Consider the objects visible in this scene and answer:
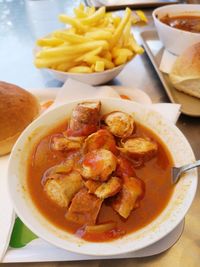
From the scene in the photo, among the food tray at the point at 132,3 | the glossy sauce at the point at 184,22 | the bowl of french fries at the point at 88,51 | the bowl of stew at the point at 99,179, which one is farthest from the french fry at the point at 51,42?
the food tray at the point at 132,3

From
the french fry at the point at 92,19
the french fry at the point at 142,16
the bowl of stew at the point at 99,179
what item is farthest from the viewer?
the french fry at the point at 142,16

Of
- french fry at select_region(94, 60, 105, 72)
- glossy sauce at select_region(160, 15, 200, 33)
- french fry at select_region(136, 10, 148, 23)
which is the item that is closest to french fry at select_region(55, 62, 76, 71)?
french fry at select_region(94, 60, 105, 72)

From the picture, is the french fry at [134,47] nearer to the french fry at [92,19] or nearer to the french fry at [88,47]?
the french fry at [88,47]

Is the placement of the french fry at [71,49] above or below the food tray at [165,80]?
above

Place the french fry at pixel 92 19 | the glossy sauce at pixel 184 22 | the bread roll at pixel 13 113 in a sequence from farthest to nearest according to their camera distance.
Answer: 1. the glossy sauce at pixel 184 22
2. the french fry at pixel 92 19
3. the bread roll at pixel 13 113

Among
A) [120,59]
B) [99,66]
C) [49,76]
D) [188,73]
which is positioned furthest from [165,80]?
[49,76]

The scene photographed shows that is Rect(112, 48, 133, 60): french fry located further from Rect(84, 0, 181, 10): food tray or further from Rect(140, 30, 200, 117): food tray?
Rect(84, 0, 181, 10): food tray
